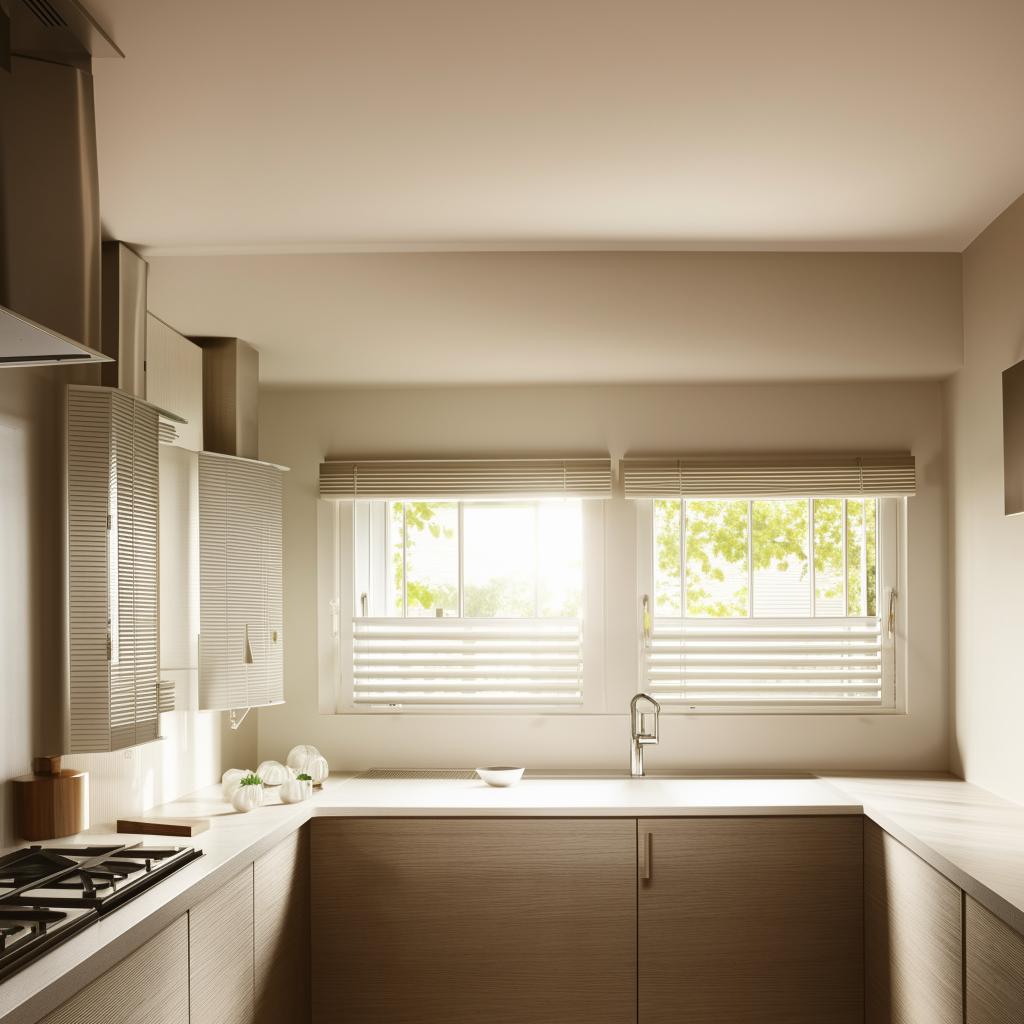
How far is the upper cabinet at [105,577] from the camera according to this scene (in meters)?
2.68

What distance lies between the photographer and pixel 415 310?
3557mm

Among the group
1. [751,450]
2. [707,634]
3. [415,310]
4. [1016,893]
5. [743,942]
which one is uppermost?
[415,310]

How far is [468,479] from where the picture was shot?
4035 millimetres

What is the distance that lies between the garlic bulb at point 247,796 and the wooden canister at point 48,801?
1.86ft

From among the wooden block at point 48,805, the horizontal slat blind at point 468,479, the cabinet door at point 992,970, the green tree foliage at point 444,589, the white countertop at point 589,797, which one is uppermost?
the horizontal slat blind at point 468,479

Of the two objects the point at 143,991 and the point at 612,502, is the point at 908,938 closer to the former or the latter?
the point at 612,502

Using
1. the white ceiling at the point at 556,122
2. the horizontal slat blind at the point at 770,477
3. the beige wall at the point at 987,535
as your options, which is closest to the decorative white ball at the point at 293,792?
the horizontal slat blind at the point at 770,477

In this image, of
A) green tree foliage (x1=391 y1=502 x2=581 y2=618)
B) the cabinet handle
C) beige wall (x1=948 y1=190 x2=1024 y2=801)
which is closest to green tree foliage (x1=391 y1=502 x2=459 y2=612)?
green tree foliage (x1=391 y1=502 x2=581 y2=618)

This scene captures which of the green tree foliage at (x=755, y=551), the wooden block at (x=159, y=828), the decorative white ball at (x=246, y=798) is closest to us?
the wooden block at (x=159, y=828)

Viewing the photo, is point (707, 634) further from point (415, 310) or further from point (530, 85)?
point (530, 85)

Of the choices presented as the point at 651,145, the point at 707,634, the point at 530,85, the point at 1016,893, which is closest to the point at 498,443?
the point at 707,634

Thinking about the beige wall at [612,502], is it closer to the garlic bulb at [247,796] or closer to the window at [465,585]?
the window at [465,585]

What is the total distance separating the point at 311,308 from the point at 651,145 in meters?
1.43

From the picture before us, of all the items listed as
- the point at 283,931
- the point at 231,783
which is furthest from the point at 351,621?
the point at 283,931
